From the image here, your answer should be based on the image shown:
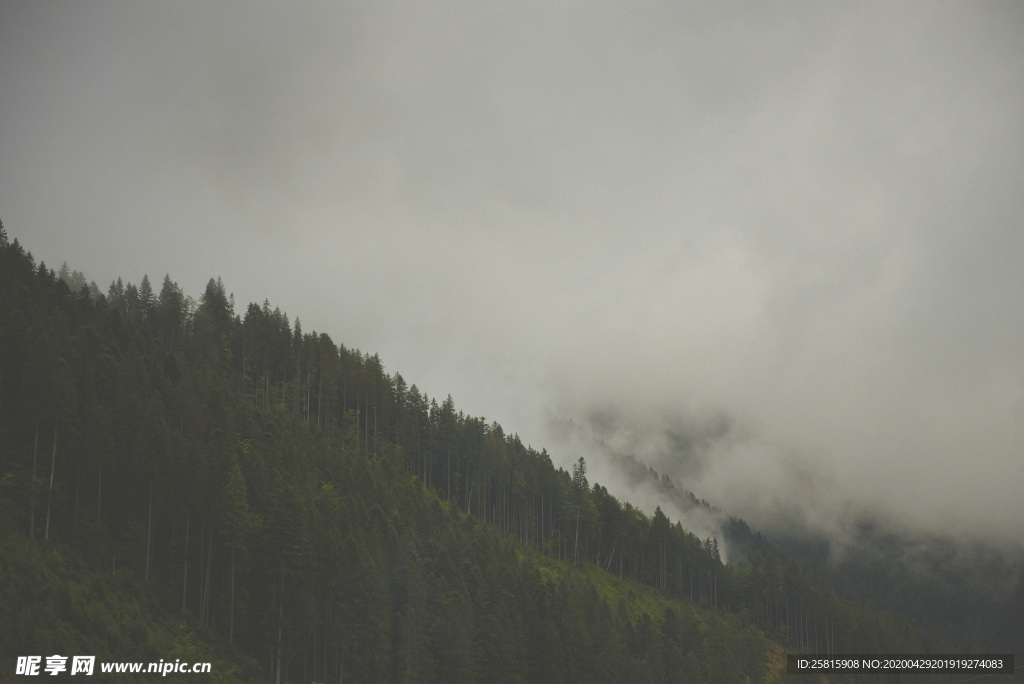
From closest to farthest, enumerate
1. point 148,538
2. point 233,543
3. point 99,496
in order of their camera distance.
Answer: point 99,496 → point 148,538 → point 233,543

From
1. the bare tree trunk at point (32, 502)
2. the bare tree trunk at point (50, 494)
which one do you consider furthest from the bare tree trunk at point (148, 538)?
the bare tree trunk at point (32, 502)

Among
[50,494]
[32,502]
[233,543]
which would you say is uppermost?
[50,494]

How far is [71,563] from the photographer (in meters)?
52.2

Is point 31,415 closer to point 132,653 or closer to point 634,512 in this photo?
point 132,653

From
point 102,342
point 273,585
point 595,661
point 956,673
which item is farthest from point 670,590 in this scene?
point 102,342

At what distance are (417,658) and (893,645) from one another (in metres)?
131

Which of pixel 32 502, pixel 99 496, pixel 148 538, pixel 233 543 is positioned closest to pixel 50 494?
pixel 32 502

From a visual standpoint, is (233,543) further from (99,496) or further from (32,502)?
(32,502)

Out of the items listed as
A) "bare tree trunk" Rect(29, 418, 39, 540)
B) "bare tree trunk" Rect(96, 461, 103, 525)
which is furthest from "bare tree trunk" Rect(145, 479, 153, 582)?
"bare tree trunk" Rect(29, 418, 39, 540)

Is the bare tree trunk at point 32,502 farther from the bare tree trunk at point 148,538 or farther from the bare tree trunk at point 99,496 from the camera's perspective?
the bare tree trunk at point 148,538

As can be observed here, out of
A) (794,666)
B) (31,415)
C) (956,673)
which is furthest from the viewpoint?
(956,673)

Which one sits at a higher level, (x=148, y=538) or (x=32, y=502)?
(x=32, y=502)

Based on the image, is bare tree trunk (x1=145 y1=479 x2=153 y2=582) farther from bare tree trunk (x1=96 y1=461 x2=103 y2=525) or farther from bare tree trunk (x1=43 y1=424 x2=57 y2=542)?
bare tree trunk (x1=43 y1=424 x2=57 y2=542)

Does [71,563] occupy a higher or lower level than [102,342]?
lower
